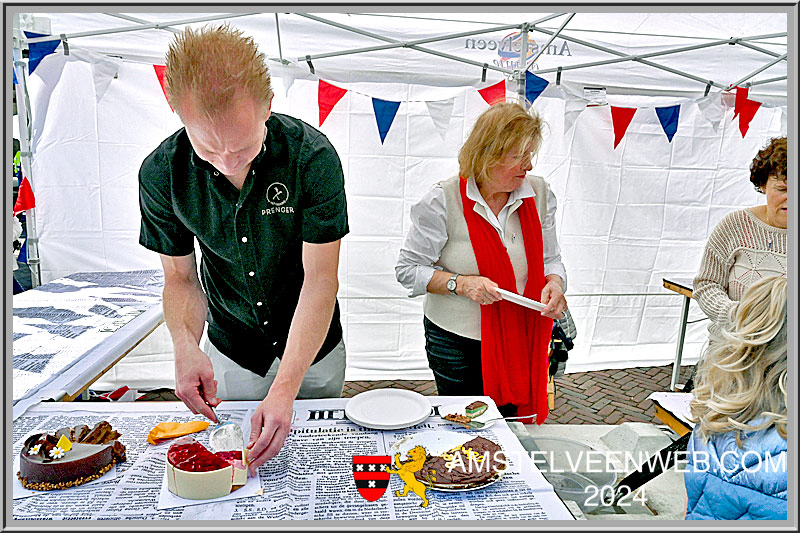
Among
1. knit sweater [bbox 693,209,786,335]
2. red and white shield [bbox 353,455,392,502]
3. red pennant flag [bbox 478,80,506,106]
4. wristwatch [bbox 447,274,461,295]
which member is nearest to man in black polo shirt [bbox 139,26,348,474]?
red and white shield [bbox 353,455,392,502]

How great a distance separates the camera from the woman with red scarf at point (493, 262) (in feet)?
3.10

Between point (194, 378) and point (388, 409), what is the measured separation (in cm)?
30

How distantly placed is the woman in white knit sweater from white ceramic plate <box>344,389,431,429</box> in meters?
0.42

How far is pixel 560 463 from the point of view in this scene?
0.63 m

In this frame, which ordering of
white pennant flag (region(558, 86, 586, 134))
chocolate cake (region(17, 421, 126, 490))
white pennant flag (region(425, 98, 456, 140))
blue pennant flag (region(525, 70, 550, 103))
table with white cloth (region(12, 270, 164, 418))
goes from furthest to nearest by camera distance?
1. white pennant flag (region(425, 98, 456, 140))
2. white pennant flag (region(558, 86, 586, 134))
3. blue pennant flag (region(525, 70, 550, 103))
4. table with white cloth (region(12, 270, 164, 418))
5. chocolate cake (region(17, 421, 126, 490))

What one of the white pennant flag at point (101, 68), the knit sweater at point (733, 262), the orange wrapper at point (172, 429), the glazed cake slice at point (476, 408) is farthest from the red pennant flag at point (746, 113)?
the white pennant flag at point (101, 68)

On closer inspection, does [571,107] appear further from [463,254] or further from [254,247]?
[254,247]

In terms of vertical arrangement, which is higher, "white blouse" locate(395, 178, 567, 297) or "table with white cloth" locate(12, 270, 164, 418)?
"white blouse" locate(395, 178, 567, 297)

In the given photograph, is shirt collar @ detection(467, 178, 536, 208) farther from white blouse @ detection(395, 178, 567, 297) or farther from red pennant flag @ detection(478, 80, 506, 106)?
red pennant flag @ detection(478, 80, 506, 106)

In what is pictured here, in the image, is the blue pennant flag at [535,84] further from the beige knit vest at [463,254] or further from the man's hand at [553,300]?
the man's hand at [553,300]

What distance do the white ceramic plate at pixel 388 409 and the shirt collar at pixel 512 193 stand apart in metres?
0.40

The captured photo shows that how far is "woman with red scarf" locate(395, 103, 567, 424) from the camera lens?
3.10 ft

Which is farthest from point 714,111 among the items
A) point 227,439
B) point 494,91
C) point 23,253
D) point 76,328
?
point 76,328

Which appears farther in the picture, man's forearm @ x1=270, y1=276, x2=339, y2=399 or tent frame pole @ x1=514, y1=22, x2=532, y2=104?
tent frame pole @ x1=514, y1=22, x2=532, y2=104
